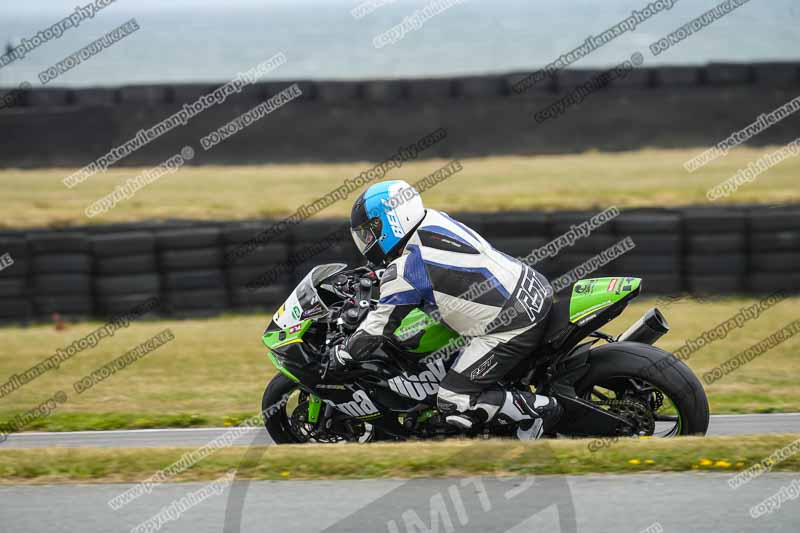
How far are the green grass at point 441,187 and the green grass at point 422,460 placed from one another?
7235 millimetres

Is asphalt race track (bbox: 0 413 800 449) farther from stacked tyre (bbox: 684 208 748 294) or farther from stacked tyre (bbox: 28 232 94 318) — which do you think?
stacked tyre (bbox: 684 208 748 294)

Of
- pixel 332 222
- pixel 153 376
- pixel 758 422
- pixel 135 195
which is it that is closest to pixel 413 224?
pixel 758 422

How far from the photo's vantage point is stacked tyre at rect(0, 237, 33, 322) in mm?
11523

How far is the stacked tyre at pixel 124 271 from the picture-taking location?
11.7 m

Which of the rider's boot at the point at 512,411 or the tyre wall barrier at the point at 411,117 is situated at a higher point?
the tyre wall barrier at the point at 411,117

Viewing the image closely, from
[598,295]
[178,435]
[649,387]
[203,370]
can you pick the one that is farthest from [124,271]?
[649,387]

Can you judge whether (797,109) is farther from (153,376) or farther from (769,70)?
(153,376)

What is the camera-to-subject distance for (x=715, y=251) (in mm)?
11734

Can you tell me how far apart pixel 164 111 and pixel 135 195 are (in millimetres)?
2032

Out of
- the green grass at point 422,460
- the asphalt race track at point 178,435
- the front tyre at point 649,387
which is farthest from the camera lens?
the asphalt race track at point 178,435

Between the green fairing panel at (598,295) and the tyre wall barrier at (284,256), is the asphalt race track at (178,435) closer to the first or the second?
the green fairing panel at (598,295)

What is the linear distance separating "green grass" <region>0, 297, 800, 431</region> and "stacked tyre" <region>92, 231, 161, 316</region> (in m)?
0.32

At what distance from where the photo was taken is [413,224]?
20.1 feet

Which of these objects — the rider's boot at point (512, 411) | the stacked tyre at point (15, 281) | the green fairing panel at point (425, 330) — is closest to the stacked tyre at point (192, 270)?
the stacked tyre at point (15, 281)
